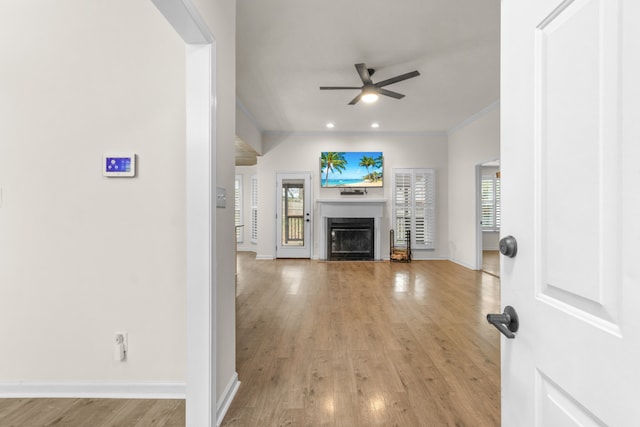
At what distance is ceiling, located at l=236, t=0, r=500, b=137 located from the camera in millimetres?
2803

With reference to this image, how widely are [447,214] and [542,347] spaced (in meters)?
6.69

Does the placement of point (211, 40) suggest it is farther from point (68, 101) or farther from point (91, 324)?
point (91, 324)

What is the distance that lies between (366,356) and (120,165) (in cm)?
210

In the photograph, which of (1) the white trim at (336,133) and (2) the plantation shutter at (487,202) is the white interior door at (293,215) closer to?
(1) the white trim at (336,133)

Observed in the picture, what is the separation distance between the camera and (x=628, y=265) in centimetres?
46

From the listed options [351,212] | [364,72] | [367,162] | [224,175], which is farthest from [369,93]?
[351,212]

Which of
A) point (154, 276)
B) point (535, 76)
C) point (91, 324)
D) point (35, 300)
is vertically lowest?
point (91, 324)

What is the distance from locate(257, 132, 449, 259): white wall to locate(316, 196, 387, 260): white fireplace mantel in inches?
7.2

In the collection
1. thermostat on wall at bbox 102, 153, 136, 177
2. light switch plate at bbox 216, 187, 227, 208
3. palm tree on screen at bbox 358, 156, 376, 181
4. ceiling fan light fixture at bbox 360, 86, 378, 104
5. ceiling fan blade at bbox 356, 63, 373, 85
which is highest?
ceiling fan blade at bbox 356, 63, 373, 85

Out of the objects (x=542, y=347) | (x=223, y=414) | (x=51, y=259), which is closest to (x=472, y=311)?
(x=223, y=414)

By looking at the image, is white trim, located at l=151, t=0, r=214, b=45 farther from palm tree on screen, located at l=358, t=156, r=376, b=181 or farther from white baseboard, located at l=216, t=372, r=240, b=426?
palm tree on screen, located at l=358, t=156, r=376, b=181

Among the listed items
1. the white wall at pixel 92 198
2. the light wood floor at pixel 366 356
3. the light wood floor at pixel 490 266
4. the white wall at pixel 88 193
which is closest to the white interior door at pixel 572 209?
the light wood floor at pixel 366 356

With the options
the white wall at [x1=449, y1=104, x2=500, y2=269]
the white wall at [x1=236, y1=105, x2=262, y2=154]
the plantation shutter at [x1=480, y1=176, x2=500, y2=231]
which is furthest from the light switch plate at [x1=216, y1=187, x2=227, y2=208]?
the plantation shutter at [x1=480, y1=176, x2=500, y2=231]

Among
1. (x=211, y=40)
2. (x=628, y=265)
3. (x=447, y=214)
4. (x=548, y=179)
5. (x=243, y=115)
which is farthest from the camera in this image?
(x=447, y=214)
